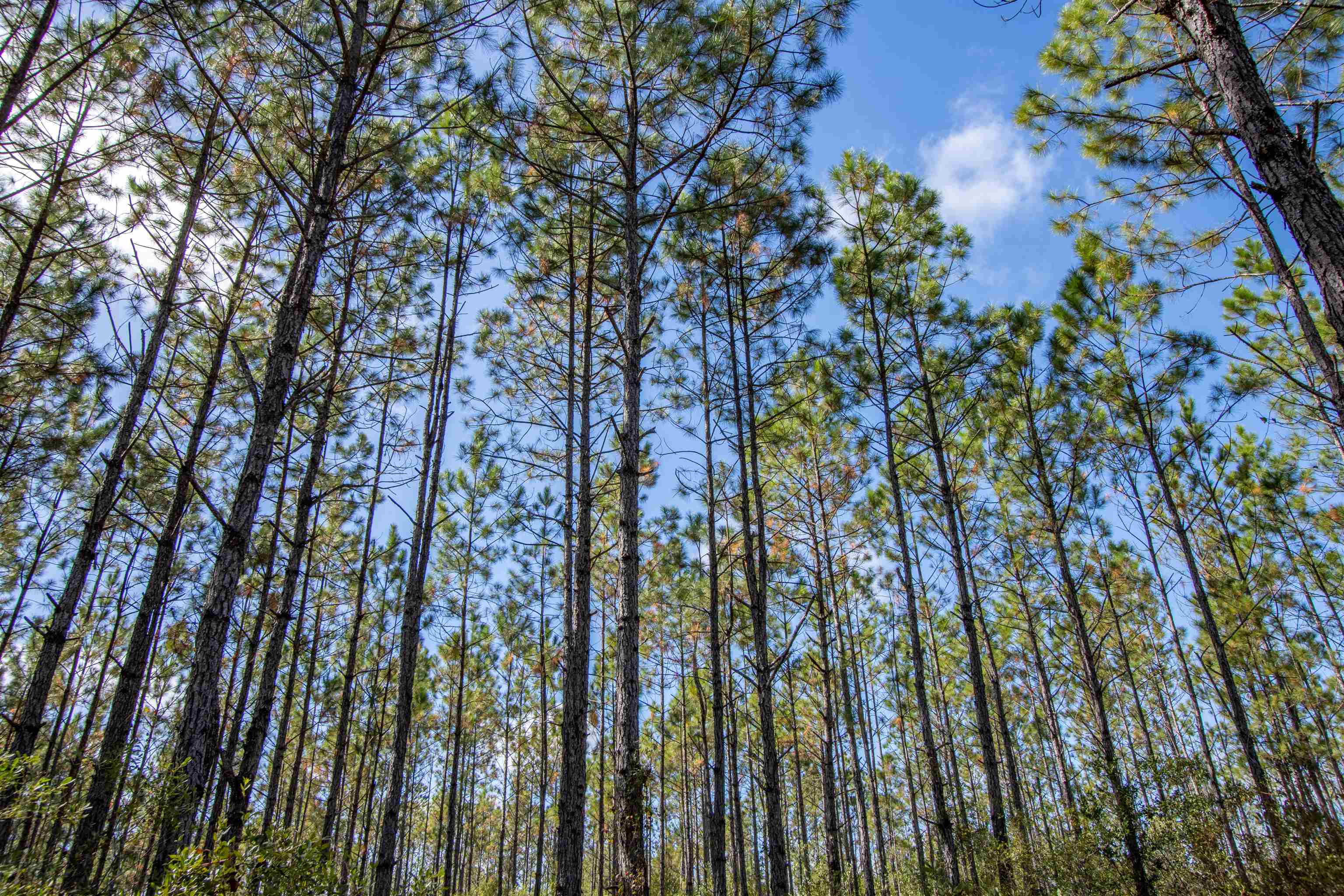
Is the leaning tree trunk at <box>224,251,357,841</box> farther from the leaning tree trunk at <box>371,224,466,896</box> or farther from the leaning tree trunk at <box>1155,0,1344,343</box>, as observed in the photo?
the leaning tree trunk at <box>1155,0,1344,343</box>

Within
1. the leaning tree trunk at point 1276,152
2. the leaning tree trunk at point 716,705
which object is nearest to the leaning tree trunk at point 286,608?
the leaning tree trunk at point 716,705

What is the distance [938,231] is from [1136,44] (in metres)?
2.75

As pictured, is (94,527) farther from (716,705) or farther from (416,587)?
(716,705)

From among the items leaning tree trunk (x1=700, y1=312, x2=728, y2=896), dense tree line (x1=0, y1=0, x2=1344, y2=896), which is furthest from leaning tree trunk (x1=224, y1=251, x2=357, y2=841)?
leaning tree trunk (x1=700, y1=312, x2=728, y2=896)

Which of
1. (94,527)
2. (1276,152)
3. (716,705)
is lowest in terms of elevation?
(716,705)

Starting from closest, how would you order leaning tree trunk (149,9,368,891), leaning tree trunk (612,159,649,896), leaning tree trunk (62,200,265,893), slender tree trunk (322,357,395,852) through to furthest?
leaning tree trunk (149,9,368,891) → leaning tree trunk (612,159,649,896) → leaning tree trunk (62,200,265,893) → slender tree trunk (322,357,395,852)

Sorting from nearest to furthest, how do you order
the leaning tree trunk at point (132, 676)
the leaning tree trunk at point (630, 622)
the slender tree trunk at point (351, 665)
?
1. the leaning tree trunk at point (630, 622)
2. the leaning tree trunk at point (132, 676)
3. the slender tree trunk at point (351, 665)

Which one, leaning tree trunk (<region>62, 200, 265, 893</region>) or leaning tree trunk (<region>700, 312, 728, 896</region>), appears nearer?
leaning tree trunk (<region>62, 200, 265, 893</region>)

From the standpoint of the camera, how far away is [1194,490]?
11.3 m

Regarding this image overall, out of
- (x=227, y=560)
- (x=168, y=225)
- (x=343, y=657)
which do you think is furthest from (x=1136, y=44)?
(x=343, y=657)

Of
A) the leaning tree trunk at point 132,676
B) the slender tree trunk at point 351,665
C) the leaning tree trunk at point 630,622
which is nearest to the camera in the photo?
the leaning tree trunk at point 630,622

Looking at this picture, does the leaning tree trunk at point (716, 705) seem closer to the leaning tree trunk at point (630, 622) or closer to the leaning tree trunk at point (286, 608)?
the leaning tree trunk at point (630, 622)

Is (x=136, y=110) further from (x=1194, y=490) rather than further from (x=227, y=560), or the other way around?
(x=1194, y=490)

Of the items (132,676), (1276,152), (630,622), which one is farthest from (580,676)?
(1276,152)
